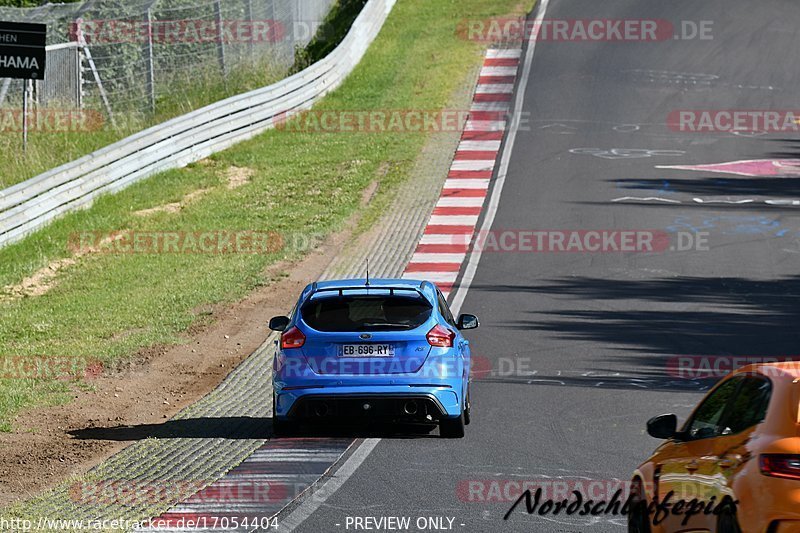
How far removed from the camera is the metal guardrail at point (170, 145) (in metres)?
23.4

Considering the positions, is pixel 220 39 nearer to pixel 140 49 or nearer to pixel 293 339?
pixel 140 49

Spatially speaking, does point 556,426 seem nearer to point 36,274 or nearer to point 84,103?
point 36,274

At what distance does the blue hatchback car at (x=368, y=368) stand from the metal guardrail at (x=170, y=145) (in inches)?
451

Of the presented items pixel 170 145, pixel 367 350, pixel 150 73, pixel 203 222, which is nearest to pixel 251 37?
pixel 150 73

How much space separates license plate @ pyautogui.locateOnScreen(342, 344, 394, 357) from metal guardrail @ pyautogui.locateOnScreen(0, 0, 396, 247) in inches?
464

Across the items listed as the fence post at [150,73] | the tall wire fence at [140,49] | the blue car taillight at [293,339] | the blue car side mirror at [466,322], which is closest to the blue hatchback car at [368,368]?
the blue car taillight at [293,339]

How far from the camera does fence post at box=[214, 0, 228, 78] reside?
34719 millimetres

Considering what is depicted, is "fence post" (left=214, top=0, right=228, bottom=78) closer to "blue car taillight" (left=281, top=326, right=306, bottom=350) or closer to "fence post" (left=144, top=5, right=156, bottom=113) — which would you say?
"fence post" (left=144, top=5, right=156, bottom=113)

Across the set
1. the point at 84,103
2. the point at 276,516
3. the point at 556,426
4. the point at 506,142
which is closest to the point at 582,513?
the point at 276,516

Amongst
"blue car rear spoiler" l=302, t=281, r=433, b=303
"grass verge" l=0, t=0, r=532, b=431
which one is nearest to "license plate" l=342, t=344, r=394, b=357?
"blue car rear spoiler" l=302, t=281, r=433, b=303

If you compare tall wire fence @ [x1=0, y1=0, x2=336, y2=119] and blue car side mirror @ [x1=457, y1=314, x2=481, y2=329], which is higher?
tall wire fence @ [x1=0, y1=0, x2=336, y2=119]

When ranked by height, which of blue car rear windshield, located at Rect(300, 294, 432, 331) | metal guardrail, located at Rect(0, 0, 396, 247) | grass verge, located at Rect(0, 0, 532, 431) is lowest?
grass verge, located at Rect(0, 0, 532, 431)

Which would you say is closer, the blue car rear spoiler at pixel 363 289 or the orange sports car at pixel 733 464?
the orange sports car at pixel 733 464

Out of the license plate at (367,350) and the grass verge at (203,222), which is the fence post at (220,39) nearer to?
the grass verge at (203,222)
